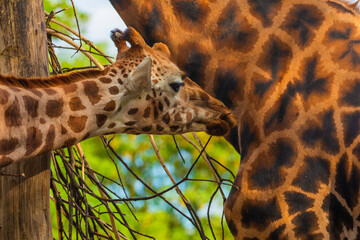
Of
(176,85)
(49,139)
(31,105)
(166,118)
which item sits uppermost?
(176,85)

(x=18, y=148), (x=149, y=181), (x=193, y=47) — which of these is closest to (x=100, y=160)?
(x=149, y=181)

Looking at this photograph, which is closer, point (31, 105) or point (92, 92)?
point (31, 105)

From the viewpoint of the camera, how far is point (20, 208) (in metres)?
2.71

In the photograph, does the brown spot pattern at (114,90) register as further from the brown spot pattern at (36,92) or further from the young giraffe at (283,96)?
the young giraffe at (283,96)

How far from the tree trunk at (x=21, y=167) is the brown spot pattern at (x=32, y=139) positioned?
1.12 feet

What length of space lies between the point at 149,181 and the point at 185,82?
297 inches

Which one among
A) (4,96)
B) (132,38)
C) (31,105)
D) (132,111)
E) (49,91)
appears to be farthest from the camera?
(132,38)

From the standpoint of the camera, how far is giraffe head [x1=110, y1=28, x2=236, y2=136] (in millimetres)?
2689

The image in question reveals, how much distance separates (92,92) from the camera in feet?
8.53

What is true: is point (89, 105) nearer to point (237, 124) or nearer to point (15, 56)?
point (15, 56)

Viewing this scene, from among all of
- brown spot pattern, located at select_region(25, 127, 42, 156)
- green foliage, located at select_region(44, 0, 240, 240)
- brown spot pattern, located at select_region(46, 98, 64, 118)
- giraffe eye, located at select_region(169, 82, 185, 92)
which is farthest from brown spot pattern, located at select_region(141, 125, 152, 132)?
green foliage, located at select_region(44, 0, 240, 240)

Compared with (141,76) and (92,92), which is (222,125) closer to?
(141,76)

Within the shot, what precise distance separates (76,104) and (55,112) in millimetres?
103

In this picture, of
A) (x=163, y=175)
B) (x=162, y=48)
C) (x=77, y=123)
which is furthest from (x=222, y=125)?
(x=163, y=175)
